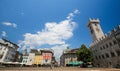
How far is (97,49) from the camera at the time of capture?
157ft

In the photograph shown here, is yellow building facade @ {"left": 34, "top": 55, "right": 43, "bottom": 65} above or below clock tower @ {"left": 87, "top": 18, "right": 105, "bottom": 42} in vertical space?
below

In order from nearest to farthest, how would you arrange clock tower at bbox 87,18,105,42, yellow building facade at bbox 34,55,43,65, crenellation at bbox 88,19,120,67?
crenellation at bbox 88,19,120,67, clock tower at bbox 87,18,105,42, yellow building facade at bbox 34,55,43,65

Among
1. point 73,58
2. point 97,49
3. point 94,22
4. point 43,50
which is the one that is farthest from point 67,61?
point 94,22

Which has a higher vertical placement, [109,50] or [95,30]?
[95,30]

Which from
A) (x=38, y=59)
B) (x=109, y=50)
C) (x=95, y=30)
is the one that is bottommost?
(x=38, y=59)

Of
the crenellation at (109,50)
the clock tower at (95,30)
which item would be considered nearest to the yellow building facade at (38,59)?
the crenellation at (109,50)

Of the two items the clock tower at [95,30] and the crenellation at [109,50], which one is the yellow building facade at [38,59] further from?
the clock tower at [95,30]

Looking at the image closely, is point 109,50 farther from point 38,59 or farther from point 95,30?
point 38,59

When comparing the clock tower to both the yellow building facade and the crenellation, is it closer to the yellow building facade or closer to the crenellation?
the crenellation

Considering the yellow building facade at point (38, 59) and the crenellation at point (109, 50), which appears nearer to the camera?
the crenellation at point (109, 50)

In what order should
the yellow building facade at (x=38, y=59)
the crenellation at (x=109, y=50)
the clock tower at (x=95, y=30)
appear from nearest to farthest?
the crenellation at (x=109, y=50) < the clock tower at (x=95, y=30) < the yellow building facade at (x=38, y=59)

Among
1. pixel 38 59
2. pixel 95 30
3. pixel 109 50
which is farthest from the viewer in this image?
pixel 38 59

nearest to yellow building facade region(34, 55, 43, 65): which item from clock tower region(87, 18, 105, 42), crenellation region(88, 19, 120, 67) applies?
crenellation region(88, 19, 120, 67)

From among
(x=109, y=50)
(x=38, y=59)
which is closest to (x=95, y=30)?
(x=109, y=50)
